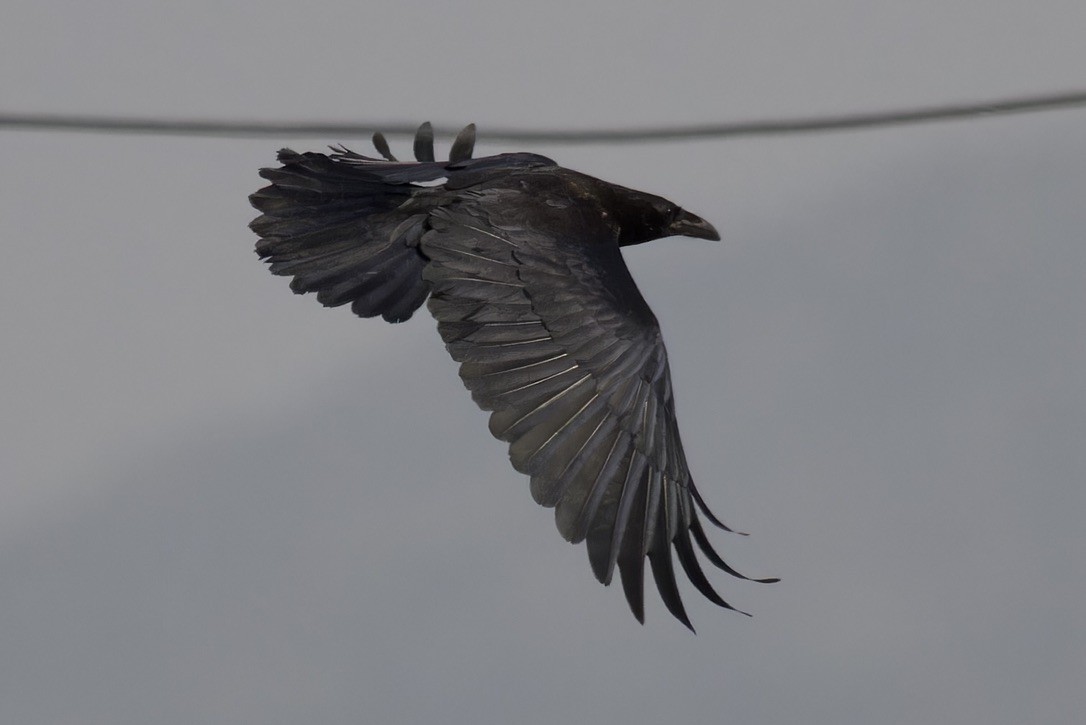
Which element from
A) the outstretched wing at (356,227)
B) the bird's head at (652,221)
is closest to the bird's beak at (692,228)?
the bird's head at (652,221)

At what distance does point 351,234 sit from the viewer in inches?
324

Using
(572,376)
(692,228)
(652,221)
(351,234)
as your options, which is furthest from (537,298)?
(692,228)

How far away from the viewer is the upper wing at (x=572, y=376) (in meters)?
6.64

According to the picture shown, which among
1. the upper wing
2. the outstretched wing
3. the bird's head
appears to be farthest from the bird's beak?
the upper wing

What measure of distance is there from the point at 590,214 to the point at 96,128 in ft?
7.34

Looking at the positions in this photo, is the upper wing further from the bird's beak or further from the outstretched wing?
the bird's beak

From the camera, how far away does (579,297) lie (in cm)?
736

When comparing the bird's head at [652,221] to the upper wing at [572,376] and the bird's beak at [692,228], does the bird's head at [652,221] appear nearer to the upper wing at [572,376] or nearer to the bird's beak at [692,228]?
the bird's beak at [692,228]

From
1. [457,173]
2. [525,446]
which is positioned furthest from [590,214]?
[525,446]

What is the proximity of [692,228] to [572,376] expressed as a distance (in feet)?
7.42

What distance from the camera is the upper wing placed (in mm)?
6645

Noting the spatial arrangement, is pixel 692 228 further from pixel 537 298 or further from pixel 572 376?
pixel 572 376

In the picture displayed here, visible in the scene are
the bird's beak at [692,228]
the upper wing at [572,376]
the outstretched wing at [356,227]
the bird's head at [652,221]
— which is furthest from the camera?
the bird's beak at [692,228]

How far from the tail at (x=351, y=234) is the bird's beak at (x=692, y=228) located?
4.34 ft
